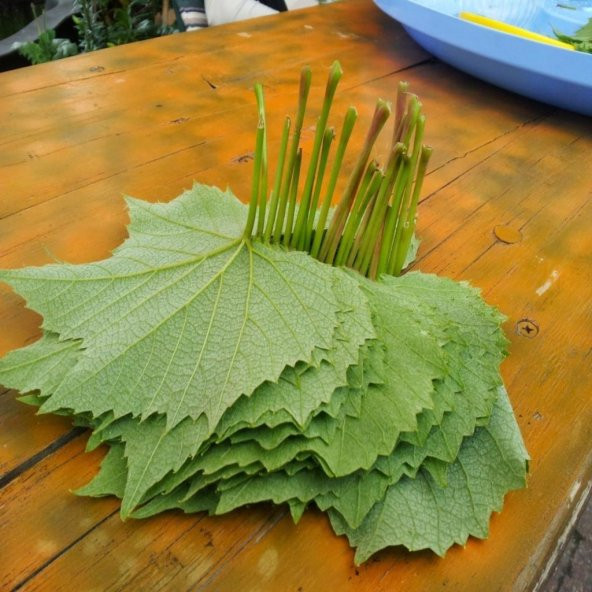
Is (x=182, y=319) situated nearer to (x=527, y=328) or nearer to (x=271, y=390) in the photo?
(x=271, y=390)

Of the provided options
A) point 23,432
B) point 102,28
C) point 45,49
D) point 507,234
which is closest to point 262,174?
point 23,432

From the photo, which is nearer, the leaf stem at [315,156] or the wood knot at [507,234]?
the leaf stem at [315,156]

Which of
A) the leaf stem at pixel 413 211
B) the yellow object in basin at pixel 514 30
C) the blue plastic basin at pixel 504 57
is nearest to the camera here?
the leaf stem at pixel 413 211

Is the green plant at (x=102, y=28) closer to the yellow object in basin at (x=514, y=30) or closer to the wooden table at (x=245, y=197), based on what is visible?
the wooden table at (x=245, y=197)

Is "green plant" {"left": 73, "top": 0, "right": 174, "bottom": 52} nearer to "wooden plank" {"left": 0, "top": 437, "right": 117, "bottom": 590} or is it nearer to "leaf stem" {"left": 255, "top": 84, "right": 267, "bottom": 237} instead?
"leaf stem" {"left": 255, "top": 84, "right": 267, "bottom": 237}

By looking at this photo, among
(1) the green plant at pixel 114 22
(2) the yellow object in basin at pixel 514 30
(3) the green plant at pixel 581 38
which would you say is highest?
(2) the yellow object in basin at pixel 514 30

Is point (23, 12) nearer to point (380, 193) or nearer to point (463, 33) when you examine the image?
point (463, 33)

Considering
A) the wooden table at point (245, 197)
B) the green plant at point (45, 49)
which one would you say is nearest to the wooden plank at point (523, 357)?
the wooden table at point (245, 197)
